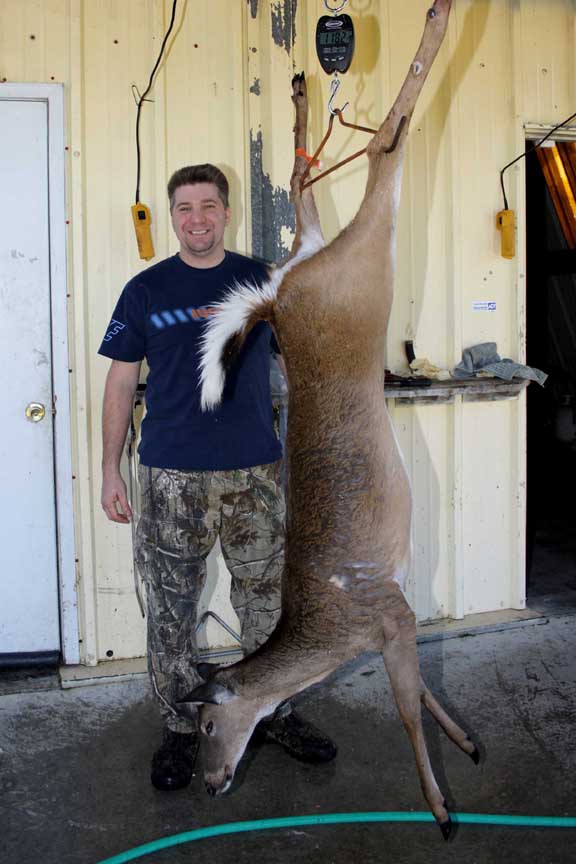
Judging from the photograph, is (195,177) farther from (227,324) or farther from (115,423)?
(115,423)

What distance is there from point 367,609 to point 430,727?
1168 mm

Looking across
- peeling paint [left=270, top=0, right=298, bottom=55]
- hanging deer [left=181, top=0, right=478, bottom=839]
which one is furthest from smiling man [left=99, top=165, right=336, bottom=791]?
peeling paint [left=270, top=0, right=298, bottom=55]

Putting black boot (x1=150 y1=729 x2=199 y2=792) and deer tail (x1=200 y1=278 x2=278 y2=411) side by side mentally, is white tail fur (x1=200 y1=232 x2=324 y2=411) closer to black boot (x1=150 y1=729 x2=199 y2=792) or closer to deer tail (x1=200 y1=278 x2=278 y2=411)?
deer tail (x1=200 y1=278 x2=278 y2=411)

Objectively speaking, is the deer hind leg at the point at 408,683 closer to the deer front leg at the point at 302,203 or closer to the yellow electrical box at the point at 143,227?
the deer front leg at the point at 302,203

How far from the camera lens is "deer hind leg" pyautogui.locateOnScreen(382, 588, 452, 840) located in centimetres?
253

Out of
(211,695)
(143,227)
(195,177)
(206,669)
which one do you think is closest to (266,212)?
(143,227)

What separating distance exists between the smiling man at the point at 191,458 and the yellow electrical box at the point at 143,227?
560 millimetres

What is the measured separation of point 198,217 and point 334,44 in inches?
39.7

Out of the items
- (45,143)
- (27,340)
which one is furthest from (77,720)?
(45,143)

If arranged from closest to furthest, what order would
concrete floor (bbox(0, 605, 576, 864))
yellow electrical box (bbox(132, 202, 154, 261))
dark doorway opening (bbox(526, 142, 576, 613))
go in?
concrete floor (bbox(0, 605, 576, 864))
yellow electrical box (bbox(132, 202, 154, 261))
dark doorway opening (bbox(526, 142, 576, 613))

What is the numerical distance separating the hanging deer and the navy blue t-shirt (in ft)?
2.21

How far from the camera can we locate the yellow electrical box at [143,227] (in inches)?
151

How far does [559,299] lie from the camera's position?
351 inches

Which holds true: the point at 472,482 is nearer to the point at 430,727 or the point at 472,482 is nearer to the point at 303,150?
the point at 430,727
